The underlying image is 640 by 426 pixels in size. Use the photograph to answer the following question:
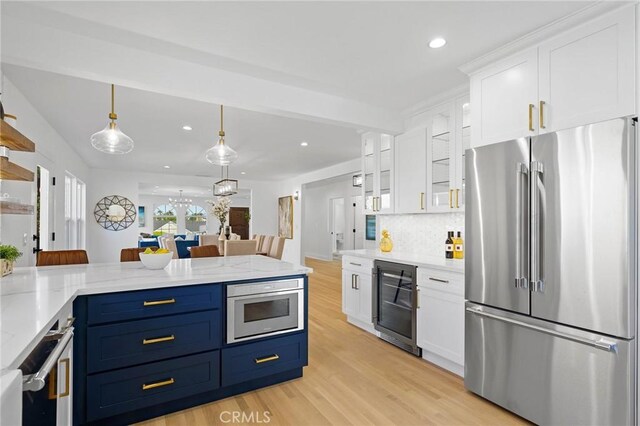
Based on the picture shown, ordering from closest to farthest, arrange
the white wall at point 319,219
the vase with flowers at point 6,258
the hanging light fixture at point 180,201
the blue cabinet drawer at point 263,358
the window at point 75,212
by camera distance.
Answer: the vase with flowers at point 6,258, the blue cabinet drawer at point 263,358, the window at point 75,212, the white wall at point 319,219, the hanging light fixture at point 180,201

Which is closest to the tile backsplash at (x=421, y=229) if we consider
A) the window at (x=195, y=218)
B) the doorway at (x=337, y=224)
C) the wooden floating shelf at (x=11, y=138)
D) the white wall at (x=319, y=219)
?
the wooden floating shelf at (x=11, y=138)

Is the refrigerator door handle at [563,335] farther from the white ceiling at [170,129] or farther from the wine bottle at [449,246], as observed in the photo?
the white ceiling at [170,129]

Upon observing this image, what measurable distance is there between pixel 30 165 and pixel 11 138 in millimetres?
2577

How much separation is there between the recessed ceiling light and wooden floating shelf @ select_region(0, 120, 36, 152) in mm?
2562

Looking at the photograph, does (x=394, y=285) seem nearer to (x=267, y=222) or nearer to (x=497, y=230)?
(x=497, y=230)

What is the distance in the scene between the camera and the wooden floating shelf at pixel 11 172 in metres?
1.78

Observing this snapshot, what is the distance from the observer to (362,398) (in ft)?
7.79

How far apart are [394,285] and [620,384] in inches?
69.9

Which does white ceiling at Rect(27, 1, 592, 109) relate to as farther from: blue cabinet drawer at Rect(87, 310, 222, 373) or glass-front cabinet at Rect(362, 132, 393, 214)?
blue cabinet drawer at Rect(87, 310, 222, 373)

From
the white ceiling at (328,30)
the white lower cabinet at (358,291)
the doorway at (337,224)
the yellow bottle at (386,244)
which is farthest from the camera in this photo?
the doorway at (337,224)

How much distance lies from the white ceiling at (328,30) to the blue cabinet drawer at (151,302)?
170 centimetres

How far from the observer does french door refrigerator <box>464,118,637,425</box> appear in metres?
1.72

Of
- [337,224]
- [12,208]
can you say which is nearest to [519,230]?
[12,208]

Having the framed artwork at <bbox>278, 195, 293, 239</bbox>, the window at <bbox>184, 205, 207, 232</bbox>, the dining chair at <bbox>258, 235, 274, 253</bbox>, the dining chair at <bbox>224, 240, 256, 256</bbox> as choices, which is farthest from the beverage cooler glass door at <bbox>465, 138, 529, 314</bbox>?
the window at <bbox>184, 205, 207, 232</bbox>
